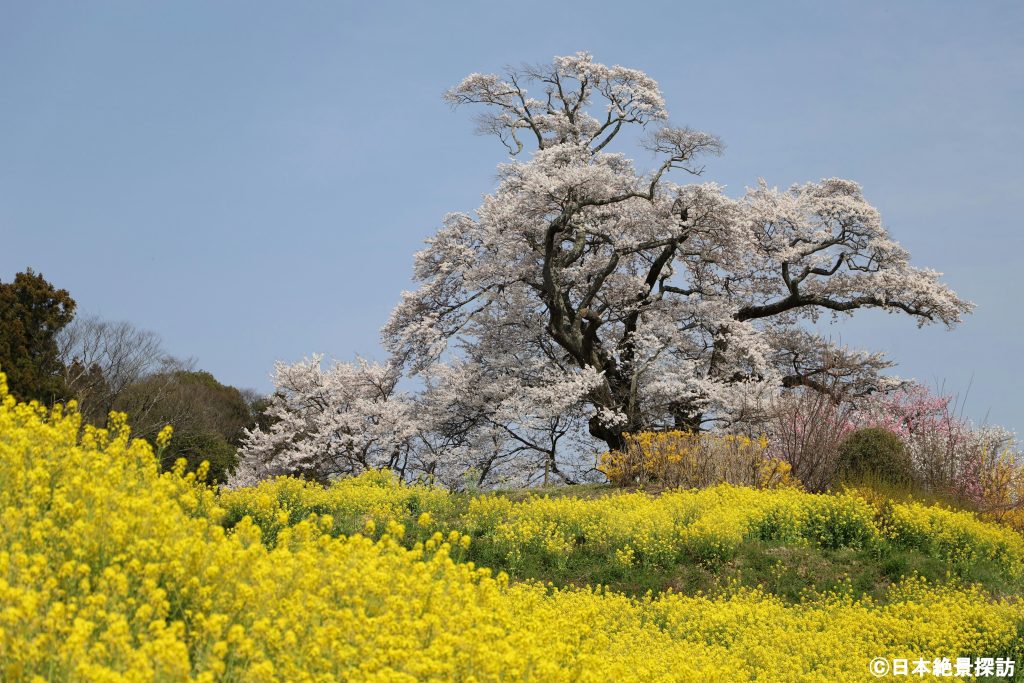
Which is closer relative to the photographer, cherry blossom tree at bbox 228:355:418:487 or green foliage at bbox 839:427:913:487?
green foliage at bbox 839:427:913:487

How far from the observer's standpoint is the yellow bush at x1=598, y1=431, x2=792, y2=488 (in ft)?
50.0

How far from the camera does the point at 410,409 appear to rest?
20.4 m

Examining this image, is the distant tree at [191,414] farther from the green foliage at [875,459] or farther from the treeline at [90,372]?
the green foliage at [875,459]

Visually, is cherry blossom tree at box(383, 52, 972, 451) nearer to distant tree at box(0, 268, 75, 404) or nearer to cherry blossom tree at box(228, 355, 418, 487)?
cherry blossom tree at box(228, 355, 418, 487)

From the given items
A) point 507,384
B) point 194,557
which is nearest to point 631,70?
point 507,384

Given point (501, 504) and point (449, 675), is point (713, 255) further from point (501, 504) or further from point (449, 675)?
point (449, 675)

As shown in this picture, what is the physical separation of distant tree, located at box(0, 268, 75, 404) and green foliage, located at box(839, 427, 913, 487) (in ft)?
58.9

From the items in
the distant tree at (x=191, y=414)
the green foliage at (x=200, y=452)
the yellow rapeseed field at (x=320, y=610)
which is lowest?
the yellow rapeseed field at (x=320, y=610)

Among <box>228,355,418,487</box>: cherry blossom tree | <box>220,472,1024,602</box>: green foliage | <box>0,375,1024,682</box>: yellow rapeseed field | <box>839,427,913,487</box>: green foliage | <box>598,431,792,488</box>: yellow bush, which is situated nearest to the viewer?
<box>0,375,1024,682</box>: yellow rapeseed field

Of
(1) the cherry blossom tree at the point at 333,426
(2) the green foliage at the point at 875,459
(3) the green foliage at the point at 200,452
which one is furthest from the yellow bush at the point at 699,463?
(3) the green foliage at the point at 200,452

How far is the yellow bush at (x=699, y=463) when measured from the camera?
50.0 ft

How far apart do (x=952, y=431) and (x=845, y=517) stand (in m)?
6.02

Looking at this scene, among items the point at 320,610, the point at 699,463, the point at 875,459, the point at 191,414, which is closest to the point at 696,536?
the point at 699,463

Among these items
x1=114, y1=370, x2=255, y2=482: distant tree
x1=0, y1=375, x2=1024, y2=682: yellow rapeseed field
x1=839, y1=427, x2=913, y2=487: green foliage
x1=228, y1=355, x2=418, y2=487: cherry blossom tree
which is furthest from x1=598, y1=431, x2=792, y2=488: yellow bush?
x1=114, y1=370, x2=255, y2=482: distant tree
